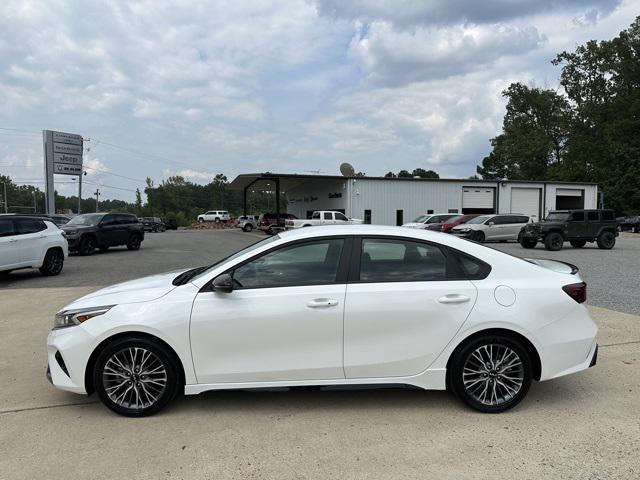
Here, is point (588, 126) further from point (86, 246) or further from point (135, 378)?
point (135, 378)

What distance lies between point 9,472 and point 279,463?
1740 millimetres

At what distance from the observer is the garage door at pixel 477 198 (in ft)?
132

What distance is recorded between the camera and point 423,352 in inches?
148

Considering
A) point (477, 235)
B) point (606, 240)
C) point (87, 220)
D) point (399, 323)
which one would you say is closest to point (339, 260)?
point (399, 323)

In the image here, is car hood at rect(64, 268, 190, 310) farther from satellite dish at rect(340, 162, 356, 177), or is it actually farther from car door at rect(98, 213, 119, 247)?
satellite dish at rect(340, 162, 356, 177)

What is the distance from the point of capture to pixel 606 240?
67.9 feet

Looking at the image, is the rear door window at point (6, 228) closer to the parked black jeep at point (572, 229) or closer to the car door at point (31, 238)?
the car door at point (31, 238)

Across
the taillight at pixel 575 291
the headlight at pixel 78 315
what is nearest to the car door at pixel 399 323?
the taillight at pixel 575 291

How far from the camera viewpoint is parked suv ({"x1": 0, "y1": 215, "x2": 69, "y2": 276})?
1101 centimetres

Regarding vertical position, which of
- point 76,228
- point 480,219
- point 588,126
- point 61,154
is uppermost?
point 588,126

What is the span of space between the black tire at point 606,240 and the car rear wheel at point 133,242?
2079 centimetres

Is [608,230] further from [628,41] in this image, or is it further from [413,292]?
[628,41]

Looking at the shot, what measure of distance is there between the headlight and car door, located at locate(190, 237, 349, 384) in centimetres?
76

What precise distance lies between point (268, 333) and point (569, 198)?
48.1m
